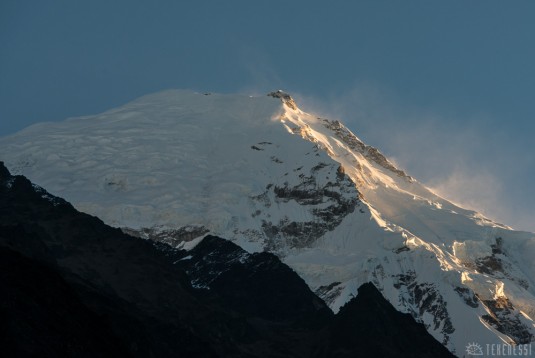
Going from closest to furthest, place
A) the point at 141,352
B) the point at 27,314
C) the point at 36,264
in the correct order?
the point at 27,314
the point at 36,264
the point at 141,352

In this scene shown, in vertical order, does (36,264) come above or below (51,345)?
above

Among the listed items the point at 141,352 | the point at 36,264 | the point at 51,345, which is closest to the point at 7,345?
the point at 51,345

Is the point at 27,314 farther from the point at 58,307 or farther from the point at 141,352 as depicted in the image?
the point at 141,352

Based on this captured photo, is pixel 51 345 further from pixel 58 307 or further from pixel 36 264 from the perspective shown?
pixel 36 264

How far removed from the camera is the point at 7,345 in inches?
5778

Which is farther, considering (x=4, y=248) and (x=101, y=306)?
(x=101, y=306)

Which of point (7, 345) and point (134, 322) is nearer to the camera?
point (7, 345)

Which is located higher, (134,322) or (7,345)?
(134,322)

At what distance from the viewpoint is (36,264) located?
176000 millimetres

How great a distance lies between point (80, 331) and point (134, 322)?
3505cm

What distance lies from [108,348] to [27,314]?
1103 centimetres

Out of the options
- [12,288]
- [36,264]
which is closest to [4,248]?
[36,264]

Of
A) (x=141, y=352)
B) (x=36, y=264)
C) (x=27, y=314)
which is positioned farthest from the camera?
(x=141, y=352)

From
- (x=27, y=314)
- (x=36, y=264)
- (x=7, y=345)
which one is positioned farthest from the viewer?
(x=36, y=264)
